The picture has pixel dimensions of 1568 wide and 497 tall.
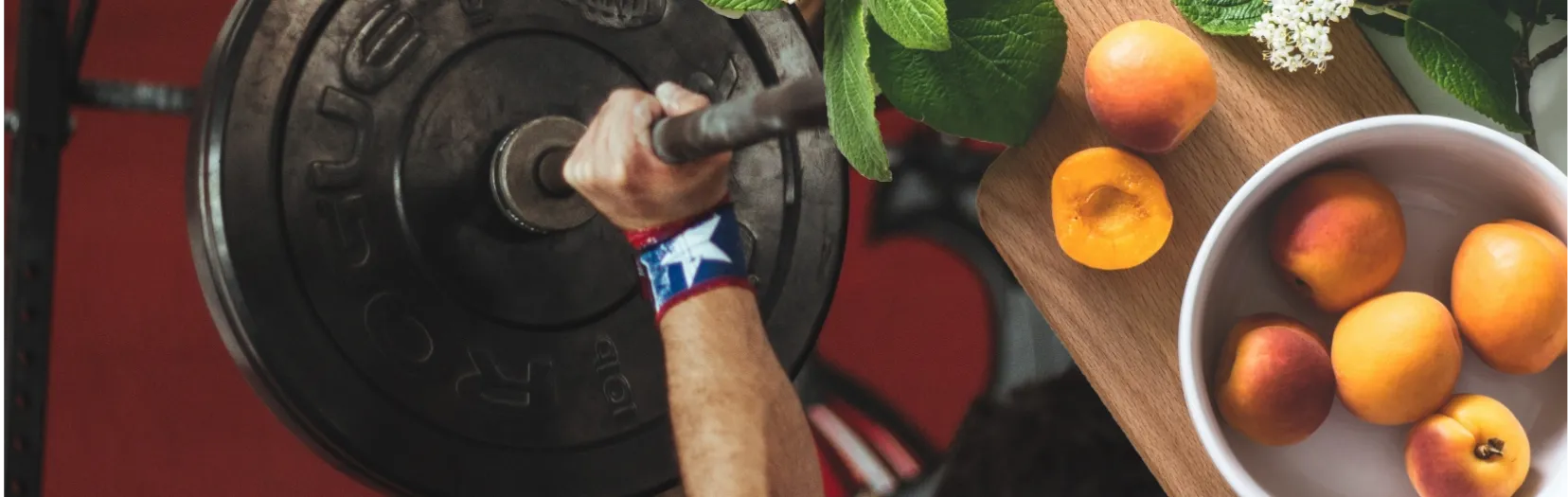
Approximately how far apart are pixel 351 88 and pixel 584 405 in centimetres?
21

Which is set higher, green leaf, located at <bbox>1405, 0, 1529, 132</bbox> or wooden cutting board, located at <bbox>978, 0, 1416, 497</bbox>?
green leaf, located at <bbox>1405, 0, 1529, 132</bbox>

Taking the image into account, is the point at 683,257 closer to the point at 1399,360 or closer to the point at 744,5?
the point at 744,5

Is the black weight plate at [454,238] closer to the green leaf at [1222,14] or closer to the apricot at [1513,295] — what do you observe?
the green leaf at [1222,14]

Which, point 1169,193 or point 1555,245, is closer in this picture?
point 1555,245

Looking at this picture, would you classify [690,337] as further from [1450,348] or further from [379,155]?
[1450,348]

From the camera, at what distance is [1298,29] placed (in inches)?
18.2

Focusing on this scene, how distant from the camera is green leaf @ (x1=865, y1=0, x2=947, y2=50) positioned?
0.36m

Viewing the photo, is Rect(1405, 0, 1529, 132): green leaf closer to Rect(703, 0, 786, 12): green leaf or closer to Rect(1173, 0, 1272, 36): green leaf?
Rect(1173, 0, 1272, 36): green leaf

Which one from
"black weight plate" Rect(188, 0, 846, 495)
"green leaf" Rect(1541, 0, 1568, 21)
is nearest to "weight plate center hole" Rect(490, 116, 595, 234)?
"black weight plate" Rect(188, 0, 846, 495)

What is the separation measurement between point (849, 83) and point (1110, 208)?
0.19 meters

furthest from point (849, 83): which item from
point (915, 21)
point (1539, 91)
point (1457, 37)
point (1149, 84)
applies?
point (1539, 91)

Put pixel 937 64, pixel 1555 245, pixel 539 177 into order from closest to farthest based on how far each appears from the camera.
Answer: pixel 1555 245 → pixel 937 64 → pixel 539 177

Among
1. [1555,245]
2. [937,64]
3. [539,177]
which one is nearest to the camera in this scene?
[1555,245]

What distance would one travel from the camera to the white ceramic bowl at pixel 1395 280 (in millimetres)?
336
